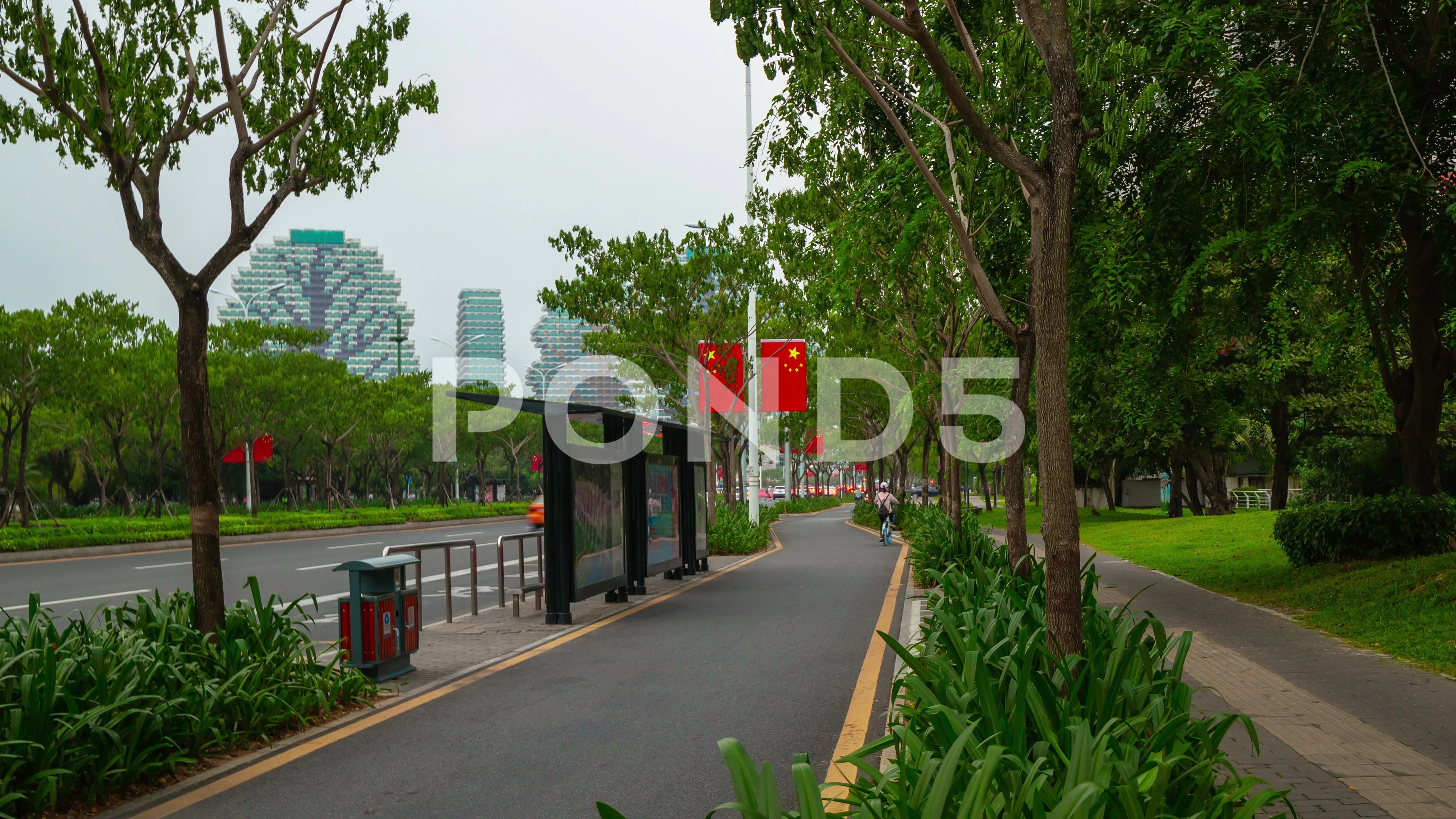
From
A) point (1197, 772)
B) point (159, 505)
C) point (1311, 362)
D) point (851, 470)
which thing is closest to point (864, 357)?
point (1311, 362)

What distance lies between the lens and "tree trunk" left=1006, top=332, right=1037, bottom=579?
393 inches

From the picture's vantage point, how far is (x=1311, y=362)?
1072 inches

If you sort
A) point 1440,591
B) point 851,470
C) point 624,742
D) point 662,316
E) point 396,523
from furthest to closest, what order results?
point 851,470
point 396,523
point 662,316
point 1440,591
point 624,742

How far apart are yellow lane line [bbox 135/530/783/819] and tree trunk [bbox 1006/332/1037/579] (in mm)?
4782

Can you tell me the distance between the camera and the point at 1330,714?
6.95 metres

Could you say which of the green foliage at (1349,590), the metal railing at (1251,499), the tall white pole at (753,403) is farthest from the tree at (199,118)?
the metal railing at (1251,499)

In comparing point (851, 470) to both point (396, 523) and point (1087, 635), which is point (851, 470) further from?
point (1087, 635)

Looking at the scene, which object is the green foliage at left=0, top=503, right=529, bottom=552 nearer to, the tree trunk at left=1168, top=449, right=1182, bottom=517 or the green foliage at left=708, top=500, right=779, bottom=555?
the green foliage at left=708, top=500, right=779, bottom=555

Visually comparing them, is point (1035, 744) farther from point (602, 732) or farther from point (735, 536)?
point (735, 536)

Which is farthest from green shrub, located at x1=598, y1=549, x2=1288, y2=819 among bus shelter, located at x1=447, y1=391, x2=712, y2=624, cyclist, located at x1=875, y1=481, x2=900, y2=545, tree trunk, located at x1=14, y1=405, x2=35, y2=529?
tree trunk, located at x1=14, y1=405, x2=35, y2=529

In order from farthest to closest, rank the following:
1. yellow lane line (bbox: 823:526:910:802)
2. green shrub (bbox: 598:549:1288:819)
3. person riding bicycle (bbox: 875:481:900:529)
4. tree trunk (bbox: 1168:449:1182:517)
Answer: tree trunk (bbox: 1168:449:1182:517), person riding bicycle (bbox: 875:481:900:529), yellow lane line (bbox: 823:526:910:802), green shrub (bbox: 598:549:1288:819)

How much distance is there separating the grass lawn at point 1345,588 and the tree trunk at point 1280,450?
10.6 metres

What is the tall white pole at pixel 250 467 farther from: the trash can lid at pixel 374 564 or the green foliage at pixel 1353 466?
the green foliage at pixel 1353 466

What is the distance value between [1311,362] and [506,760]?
2701 cm
